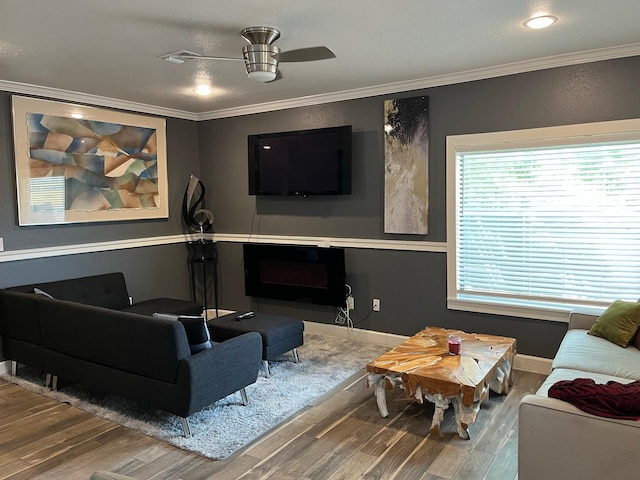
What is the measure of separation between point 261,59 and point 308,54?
382 mm

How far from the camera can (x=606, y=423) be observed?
201 centimetres

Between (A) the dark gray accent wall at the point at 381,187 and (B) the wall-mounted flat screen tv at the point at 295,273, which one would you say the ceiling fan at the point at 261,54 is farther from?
(B) the wall-mounted flat screen tv at the point at 295,273

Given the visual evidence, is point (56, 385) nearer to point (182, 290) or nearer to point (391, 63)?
point (182, 290)

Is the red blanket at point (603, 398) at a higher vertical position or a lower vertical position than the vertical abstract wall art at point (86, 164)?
lower

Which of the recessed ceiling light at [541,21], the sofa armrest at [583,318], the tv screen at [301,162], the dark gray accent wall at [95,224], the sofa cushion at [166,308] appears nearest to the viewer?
the recessed ceiling light at [541,21]

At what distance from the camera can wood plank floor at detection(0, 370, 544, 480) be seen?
2715 mm

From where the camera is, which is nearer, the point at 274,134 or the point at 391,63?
the point at 391,63

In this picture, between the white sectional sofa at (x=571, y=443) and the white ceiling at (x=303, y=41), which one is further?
the white ceiling at (x=303, y=41)

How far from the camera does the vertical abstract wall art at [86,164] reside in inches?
176

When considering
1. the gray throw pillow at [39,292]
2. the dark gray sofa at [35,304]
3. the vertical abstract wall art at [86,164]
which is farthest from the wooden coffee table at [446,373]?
the vertical abstract wall art at [86,164]

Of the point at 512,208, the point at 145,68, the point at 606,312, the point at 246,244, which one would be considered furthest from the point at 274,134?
the point at 606,312

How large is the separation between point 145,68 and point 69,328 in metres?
2.09

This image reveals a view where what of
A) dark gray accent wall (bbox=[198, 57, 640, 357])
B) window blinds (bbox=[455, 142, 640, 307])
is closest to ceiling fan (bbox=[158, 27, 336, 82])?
dark gray accent wall (bbox=[198, 57, 640, 357])

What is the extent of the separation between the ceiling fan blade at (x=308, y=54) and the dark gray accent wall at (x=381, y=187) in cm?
186
